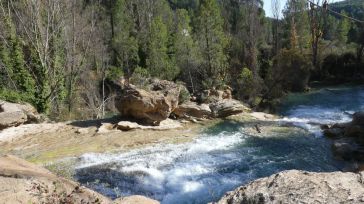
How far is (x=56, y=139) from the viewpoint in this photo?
14203mm

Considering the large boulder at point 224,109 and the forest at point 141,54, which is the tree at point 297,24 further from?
the large boulder at point 224,109

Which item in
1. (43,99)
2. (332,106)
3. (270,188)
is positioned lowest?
(332,106)

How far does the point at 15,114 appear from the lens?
48.2 feet

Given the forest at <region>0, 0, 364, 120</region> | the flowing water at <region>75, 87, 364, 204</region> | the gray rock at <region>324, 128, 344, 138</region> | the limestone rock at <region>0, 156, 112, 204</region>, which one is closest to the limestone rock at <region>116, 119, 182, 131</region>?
the flowing water at <region>75, 87, 364, 204</region>

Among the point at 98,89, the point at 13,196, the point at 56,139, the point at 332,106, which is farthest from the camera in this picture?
the point at 98,89

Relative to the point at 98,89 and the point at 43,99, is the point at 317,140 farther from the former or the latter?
the point at 98,89

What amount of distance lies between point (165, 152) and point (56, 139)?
177 inches

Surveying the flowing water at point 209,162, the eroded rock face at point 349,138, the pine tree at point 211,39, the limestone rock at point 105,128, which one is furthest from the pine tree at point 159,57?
the eroded rock face at point 349,138

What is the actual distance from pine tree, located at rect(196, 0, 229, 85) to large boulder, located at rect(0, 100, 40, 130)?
48.1 ft

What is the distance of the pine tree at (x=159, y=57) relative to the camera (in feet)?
103

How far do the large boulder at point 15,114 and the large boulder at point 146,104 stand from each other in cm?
383

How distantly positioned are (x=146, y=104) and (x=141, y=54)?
21.2 m

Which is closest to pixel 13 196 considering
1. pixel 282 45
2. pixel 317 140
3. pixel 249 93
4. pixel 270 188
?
pixel 270 188

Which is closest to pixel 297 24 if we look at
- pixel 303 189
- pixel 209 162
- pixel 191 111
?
pixel 191 111
